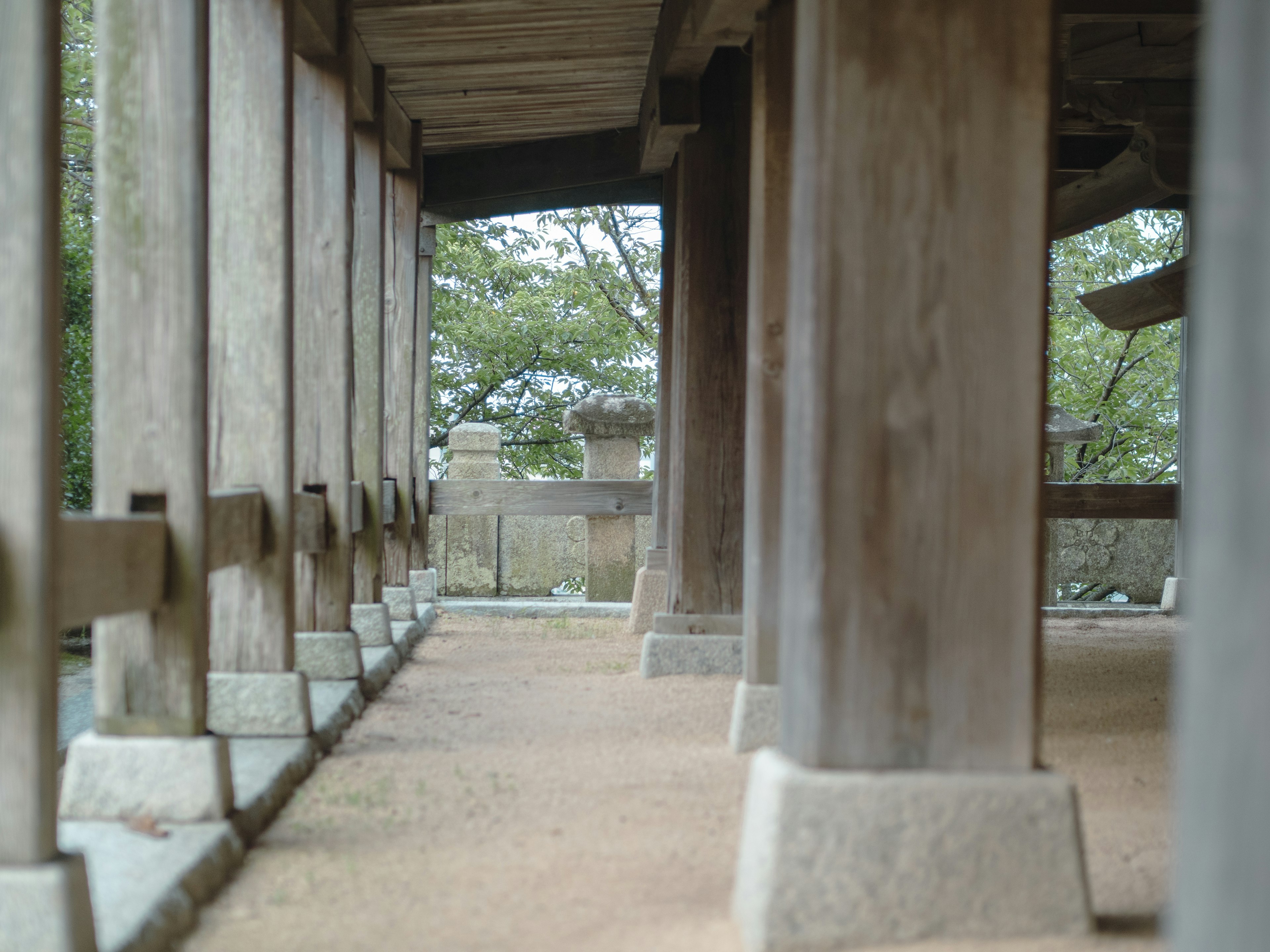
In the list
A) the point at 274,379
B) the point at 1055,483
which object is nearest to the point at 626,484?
the point at 1055,483

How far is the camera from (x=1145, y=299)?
6500mm

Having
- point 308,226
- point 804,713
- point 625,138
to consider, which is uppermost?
point 625,138

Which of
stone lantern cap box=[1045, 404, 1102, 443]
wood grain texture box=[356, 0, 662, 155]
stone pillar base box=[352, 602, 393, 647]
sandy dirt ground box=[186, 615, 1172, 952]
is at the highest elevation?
wood grain texture box=[356, 0, 662, 155]

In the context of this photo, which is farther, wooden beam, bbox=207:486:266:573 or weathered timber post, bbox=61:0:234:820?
wooden beam, bbox=207:486:266:573

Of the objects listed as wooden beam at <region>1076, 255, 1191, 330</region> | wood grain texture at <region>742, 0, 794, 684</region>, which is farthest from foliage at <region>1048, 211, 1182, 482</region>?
wood grain texture at <region>742, 0, 794, 684</region>

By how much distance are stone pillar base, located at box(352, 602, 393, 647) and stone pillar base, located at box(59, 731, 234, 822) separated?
2693 millimetres

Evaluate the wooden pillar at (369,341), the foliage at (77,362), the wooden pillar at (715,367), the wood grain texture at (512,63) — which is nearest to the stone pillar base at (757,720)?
the wooden pillar at (715,367)

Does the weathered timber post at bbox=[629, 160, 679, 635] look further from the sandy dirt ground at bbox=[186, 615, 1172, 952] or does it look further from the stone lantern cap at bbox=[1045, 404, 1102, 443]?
the stone lantern cap at bbox=[1045, 404, 1102, 443]

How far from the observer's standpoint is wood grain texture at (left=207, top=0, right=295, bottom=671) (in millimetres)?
3398

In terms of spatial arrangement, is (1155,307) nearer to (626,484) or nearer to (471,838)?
(626,484)

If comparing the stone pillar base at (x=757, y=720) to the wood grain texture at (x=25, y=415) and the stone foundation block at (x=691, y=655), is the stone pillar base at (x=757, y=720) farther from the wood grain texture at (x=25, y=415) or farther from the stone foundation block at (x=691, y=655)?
the wood grain texture at (x=25, y=415)

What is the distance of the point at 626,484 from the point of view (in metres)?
7.43

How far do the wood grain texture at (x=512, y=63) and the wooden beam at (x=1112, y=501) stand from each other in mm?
3552

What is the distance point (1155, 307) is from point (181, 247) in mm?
5611
